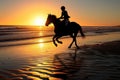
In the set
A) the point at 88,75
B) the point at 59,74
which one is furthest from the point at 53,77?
the point at 88,75

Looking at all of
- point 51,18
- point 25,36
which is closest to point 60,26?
point 51,18

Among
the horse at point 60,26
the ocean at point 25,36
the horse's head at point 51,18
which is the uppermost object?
the horse's head at point 51,18

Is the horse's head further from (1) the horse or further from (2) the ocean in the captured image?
(2) the ocean

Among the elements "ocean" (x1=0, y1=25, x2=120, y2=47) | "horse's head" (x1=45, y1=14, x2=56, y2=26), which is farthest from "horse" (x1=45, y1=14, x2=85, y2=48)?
"ocean" (x1=0, y1=25, x2=120, y2=47)

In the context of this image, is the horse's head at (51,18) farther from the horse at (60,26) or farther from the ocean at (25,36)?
the ocean at (25,36)

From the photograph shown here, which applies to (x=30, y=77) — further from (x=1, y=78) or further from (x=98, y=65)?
(x=98, y=65)

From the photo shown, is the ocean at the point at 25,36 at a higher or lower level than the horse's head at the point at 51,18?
lower

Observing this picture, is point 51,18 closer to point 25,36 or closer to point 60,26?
point 60,26

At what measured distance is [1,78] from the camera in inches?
334

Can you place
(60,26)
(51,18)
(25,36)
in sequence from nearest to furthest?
(51,18), (60,26), (25,36)

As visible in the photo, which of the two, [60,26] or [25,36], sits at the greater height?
[60,26]

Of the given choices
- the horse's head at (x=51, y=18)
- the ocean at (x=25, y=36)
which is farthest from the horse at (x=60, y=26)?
the ocean at (x=25, y=36)

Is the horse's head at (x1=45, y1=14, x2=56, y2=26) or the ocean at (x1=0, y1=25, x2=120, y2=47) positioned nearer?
the horse's head at (x1=45, y1=14, x2=56, y2=26)

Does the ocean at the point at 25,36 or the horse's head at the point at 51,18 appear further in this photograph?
the ocean at the point at 25,36
